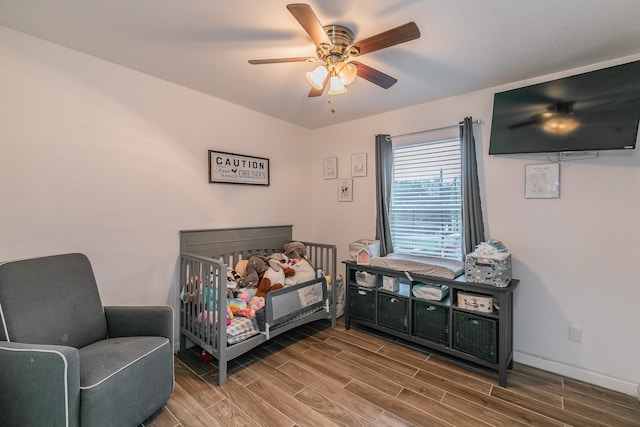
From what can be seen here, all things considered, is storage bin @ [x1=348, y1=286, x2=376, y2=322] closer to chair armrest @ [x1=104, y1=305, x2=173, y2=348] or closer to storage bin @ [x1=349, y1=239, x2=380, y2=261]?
storage bin @ [x1=349, y1=239, x2=380, y2=261]

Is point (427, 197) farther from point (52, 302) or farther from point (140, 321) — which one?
point (52, 302)

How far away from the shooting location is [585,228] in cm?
219

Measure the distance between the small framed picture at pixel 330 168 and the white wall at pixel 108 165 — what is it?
118 cm

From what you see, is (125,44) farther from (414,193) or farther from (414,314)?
(414,314)

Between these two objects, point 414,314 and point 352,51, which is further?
point 414,314

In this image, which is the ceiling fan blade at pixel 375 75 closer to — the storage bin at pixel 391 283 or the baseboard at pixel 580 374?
the storage bin at pixel 391 283

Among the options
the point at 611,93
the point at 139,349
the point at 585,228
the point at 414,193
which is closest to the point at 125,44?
the point at 139,349

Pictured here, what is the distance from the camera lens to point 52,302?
5.63 feet

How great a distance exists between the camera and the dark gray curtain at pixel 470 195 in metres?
2.58

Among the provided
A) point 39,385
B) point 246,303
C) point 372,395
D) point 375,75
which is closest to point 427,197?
point 375,75

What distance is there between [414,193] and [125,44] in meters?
2.89

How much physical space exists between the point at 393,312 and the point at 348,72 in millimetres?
2187

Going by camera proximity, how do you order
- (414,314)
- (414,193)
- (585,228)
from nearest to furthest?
(585,228)
(414,314)
(414,193)

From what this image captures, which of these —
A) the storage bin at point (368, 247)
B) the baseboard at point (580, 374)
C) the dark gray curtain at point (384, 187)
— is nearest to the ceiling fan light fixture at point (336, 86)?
the dark gray curtain at point (384, 187)
